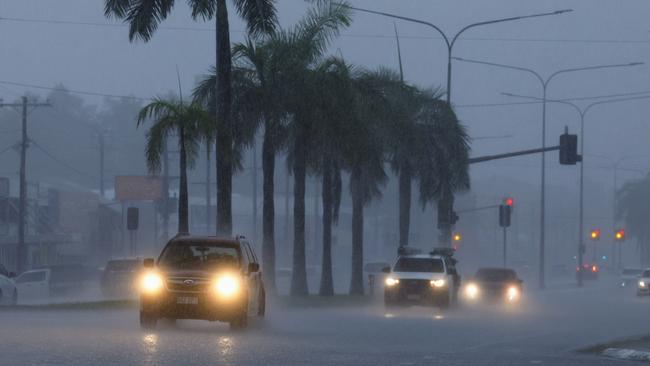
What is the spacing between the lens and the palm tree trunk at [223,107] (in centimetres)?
3572

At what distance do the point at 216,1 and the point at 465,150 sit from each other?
23.2 meters

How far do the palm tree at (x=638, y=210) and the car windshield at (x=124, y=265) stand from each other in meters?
94.1

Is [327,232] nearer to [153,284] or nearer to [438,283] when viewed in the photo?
[438,283]

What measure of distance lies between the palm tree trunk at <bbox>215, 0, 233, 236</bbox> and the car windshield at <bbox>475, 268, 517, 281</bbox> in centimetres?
1669

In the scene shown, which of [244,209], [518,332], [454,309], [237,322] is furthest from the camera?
[244,209]

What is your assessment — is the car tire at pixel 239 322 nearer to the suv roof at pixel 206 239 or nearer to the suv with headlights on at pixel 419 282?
the suv roof at pixel 206 239

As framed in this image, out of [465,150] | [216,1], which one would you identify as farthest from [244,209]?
[216,1]

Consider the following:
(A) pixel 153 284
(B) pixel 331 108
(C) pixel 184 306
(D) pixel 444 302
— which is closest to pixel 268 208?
(B) pixel 331 108

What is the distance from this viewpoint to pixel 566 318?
35.5 metres

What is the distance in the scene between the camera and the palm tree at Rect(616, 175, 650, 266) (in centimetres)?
13912

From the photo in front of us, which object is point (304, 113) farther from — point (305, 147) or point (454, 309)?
point (454, 309)

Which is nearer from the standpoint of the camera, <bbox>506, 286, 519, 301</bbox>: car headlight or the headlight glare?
the headlight glare

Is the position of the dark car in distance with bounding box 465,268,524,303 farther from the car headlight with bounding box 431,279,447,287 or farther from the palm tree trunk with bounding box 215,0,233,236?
the palm tree trunk with bounding box 215,0,233,236

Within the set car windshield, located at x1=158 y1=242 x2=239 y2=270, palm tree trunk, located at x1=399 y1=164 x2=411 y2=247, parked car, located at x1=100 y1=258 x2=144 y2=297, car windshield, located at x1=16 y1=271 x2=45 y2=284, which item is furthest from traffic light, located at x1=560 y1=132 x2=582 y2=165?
car windshield, located at x1=158 y1=242 x2=239 y2=270
